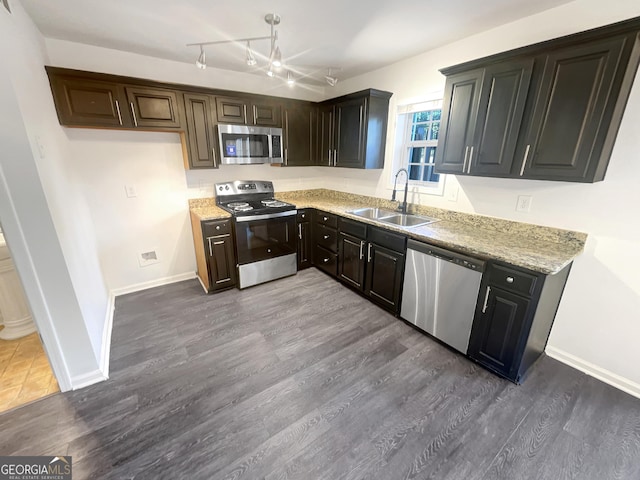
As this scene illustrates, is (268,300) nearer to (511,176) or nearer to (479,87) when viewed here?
(511,176)

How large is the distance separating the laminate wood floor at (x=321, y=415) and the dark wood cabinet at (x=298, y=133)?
2283mm

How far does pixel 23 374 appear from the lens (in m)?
1.96

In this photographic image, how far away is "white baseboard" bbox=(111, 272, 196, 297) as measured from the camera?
3.10 m

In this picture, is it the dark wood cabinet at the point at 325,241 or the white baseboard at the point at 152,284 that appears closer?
the white baseboard at the point at 152,284

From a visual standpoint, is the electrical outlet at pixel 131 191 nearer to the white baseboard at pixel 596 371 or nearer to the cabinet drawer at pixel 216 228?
the cabinet drawer at pixel 216 228

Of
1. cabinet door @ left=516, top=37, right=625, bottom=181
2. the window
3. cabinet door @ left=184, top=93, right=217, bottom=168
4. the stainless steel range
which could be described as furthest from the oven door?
cabinet door @ left=516, top=37, right=625, bottom=181

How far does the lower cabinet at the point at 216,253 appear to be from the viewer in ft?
9.55

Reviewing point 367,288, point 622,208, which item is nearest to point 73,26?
point 367,288

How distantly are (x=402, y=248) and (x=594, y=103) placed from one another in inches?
59.7

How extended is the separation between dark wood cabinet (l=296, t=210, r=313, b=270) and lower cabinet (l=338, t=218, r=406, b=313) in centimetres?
58

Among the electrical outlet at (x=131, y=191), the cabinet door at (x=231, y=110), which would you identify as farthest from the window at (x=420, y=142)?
the electrical outlet at (x=131, y=191)

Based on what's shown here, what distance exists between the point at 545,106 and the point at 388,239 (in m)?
1.45

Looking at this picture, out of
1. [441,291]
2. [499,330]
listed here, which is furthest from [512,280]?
[441,291]

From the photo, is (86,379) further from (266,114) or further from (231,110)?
(266,114)
